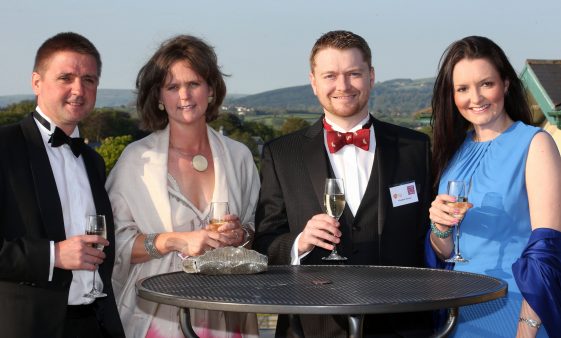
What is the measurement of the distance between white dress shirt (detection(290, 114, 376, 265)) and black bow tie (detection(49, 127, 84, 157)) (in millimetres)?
1402

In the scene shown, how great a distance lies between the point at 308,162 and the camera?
15.5 ft

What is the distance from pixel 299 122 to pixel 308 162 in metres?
68.1

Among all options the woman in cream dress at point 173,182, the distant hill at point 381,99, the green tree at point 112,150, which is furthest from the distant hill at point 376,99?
the woman in cream dress at point 173,182

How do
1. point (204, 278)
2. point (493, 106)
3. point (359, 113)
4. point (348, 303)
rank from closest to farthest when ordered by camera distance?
point (348, 303) < point (204, 278) < point (493, 106) < point (359, 113)

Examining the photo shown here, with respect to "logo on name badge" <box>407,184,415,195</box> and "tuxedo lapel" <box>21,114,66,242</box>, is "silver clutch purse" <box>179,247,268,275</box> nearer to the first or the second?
"tuxedo lapel" <box>21,114,66,242</box>

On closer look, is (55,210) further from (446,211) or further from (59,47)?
(446,211)

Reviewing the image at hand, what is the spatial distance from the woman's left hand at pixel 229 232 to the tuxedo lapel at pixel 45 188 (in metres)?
0.81

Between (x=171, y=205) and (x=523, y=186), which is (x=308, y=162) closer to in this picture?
(x=171, y=205)

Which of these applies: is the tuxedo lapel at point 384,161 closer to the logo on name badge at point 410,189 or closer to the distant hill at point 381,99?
the logo on name badge at point 410,189

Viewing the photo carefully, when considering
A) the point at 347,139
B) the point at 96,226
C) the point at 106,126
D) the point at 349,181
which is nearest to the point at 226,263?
the point at 96,226

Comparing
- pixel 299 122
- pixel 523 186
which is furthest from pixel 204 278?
pixel 299 122

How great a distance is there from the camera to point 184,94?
200 inches

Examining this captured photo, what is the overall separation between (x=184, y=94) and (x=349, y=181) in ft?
3.82

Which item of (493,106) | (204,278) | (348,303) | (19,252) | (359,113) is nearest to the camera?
(348,303)
